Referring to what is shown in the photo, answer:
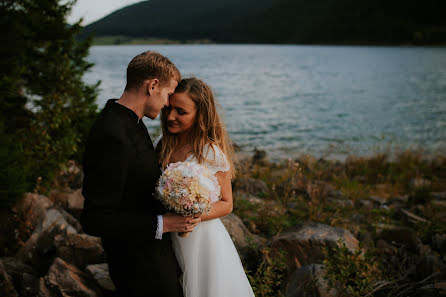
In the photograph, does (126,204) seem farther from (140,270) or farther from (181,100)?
(181,100)

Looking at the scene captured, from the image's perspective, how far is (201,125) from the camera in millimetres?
3262

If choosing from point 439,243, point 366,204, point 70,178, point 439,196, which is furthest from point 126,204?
point 439,196

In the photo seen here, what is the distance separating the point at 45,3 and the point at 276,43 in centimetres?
17248

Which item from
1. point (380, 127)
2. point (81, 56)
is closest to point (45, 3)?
point (81, 56)

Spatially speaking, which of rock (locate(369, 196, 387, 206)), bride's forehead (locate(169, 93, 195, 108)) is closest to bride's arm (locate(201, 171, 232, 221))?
bride's forehead (locate(169, 93, 195, 108))

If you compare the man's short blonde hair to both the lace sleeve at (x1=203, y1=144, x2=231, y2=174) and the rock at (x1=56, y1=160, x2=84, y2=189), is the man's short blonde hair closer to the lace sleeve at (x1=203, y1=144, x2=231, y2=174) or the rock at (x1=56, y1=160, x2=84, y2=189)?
the lace sleeve at (x1=203, y1=144, x2=231, y2=174)

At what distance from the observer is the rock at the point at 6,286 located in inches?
137

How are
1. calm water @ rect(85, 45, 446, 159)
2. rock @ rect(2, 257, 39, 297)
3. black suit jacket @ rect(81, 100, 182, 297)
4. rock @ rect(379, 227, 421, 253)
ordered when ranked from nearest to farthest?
black suit jacket @ rect(81, 100, 182, 297)
rock @ rect(2, 257, 39, 297)
rock @ rect(379, 227, 421, 253)
calm water @ rect(85, 45, 446, 159)

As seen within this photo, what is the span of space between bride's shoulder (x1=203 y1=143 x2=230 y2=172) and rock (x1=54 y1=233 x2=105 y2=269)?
7.02ft

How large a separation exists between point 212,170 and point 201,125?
0.44 metres

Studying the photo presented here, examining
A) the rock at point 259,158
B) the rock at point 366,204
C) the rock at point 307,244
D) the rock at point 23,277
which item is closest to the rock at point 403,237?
the rock at point 307,244

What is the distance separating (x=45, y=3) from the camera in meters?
7.76

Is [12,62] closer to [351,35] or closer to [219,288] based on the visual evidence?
[219,288]

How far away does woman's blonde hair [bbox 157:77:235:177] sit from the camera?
10.5 feet
